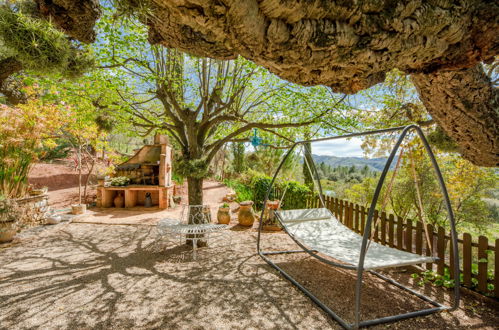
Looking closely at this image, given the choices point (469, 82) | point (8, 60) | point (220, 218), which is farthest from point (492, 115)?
point (220, 218)

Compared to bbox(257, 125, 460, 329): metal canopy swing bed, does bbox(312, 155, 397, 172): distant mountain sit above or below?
above

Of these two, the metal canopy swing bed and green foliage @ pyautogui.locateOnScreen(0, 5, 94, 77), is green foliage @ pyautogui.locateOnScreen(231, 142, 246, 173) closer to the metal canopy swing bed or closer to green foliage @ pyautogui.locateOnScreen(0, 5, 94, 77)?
the metal canopy swing bed

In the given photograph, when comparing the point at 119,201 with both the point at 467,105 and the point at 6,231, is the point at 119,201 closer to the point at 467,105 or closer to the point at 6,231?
the point at 6,231

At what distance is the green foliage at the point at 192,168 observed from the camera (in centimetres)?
452

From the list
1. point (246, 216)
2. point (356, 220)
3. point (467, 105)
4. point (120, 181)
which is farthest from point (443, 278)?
point (120, 181)

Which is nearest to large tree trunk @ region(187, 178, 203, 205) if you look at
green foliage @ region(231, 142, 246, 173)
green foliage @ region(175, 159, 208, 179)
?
green foliage @ region(175, 159, 208, 179)

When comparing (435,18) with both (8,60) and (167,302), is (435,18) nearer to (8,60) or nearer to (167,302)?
(8,60)

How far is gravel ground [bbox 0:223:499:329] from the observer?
8.31ft

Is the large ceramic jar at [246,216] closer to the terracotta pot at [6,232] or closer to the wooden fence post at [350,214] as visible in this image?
the wooden fence post at [350,214]

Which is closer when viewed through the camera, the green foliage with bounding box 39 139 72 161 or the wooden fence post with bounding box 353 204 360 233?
the wooden fence post with bounding box 353 204 360 233

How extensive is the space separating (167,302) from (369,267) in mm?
2365

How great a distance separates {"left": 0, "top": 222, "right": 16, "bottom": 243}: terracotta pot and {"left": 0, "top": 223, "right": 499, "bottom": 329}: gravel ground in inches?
10.6

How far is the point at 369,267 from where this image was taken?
261cm

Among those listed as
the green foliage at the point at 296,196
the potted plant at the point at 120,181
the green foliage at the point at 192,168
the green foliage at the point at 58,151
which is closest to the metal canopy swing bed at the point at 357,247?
the green foliage at the point at 192,168
